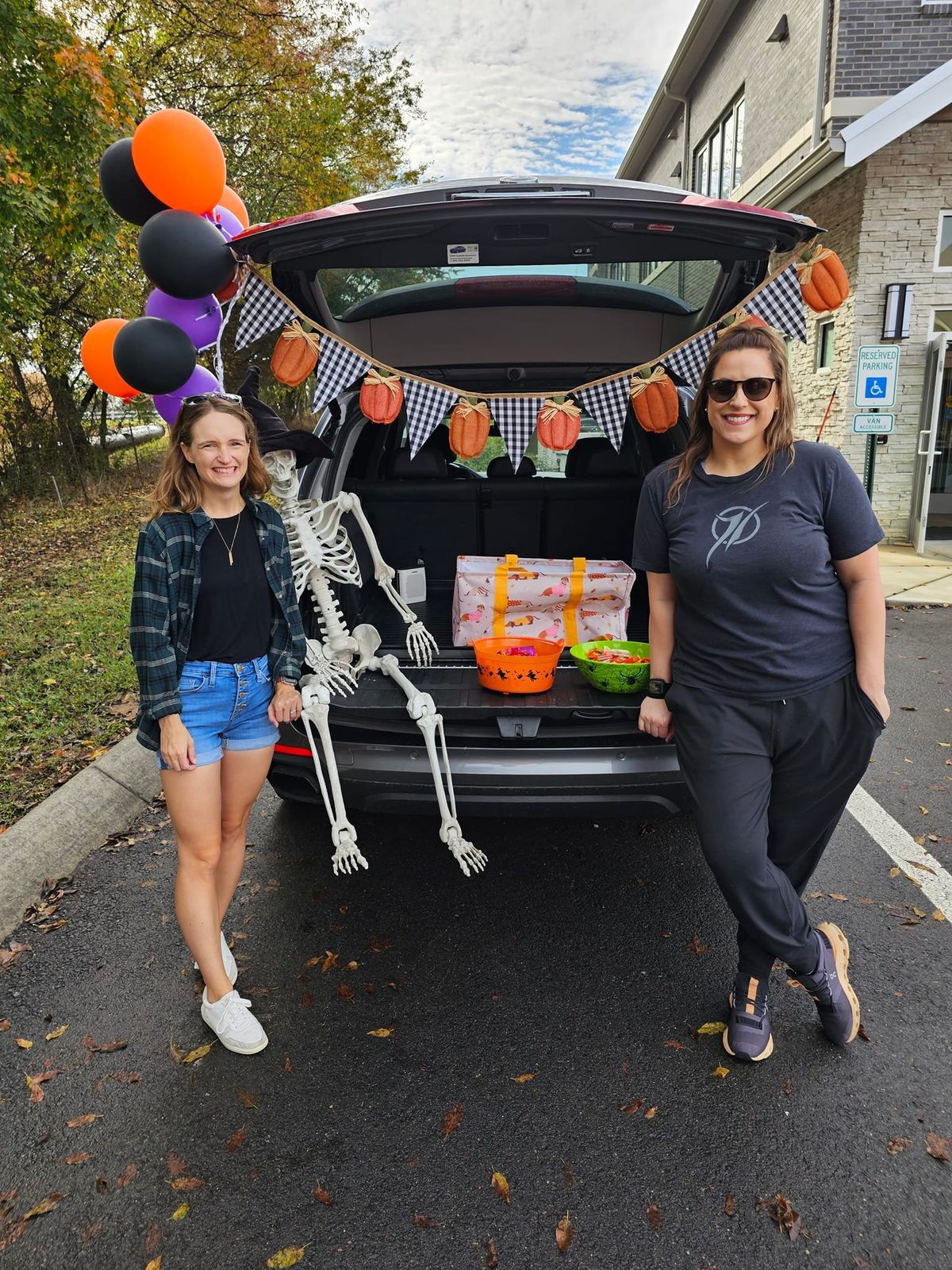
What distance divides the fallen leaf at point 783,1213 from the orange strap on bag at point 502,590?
2.19 m

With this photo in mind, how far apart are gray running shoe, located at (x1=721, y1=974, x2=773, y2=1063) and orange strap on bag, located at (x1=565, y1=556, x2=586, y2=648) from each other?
1617mm

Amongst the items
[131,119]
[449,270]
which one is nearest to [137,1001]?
[449,270]

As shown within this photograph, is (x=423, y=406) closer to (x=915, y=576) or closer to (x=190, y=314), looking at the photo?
(x=190, y=314)

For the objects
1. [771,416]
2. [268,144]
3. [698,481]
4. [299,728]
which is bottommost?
[299,728]

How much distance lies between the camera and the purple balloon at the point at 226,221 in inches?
125

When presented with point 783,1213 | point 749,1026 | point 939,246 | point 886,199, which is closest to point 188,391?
point 749,1026

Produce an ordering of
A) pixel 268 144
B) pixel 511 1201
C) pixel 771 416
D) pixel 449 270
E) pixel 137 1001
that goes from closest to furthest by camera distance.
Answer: pixel 511 1201 < pixel 771 416 < pixel 137 1001 < pixel 449 270 < pixel 268 144

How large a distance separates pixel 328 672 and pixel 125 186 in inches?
77.5

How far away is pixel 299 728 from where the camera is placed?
8.81ft

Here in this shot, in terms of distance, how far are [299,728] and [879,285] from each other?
10.1 metres

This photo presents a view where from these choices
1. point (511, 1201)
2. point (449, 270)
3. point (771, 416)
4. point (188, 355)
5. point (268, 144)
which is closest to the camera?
point (511, 1201)

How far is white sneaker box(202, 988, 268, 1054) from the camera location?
2.39 metres

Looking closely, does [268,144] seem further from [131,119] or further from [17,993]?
[17,993]

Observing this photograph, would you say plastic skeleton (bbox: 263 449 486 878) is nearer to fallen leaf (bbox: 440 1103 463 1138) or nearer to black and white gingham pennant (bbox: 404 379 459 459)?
black and white gingham pennant (bbox: 404 379 459 459)
